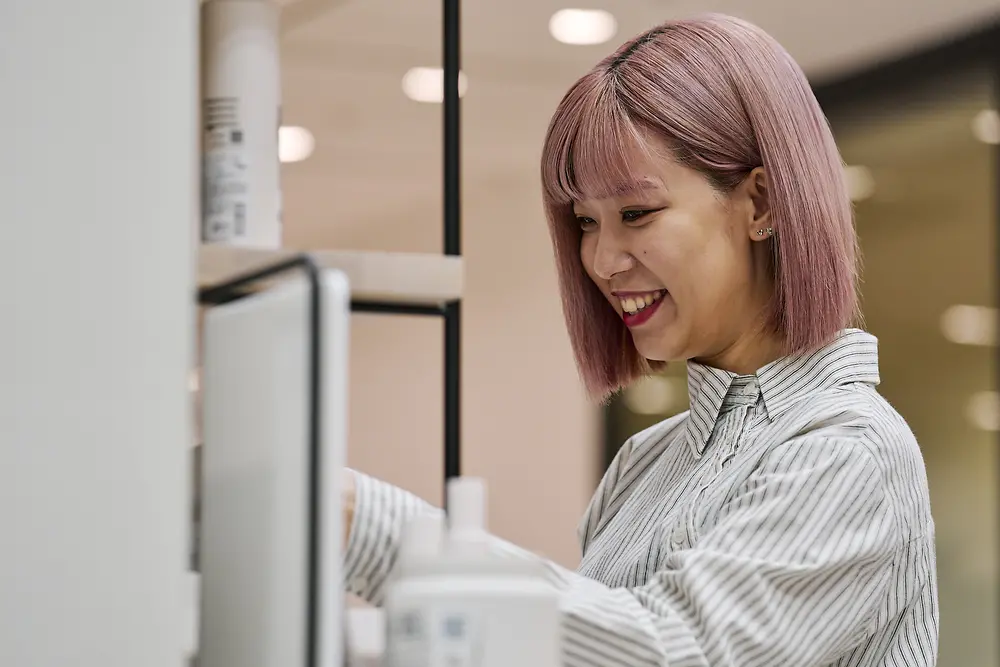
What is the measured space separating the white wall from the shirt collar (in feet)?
1.95

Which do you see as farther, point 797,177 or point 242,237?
point 797,177

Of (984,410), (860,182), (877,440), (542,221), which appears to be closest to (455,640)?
(877,440)

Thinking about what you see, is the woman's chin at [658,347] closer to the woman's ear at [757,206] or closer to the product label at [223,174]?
the woman's ear at [757,206]

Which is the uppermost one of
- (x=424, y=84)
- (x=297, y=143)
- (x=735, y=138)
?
(x=424, y=84)

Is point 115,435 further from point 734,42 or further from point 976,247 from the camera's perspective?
point 976,247

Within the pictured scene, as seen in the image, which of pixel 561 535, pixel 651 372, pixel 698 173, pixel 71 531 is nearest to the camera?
pixel 71 531

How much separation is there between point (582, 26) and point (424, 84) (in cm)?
60

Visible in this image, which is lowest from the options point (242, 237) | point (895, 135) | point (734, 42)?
point (242, 237)

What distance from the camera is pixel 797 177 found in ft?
3.40

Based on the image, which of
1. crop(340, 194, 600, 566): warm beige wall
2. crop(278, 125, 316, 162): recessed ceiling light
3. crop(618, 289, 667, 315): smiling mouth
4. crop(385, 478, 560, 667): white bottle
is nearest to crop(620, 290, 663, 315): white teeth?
crop(618, 289, 667, 315): smiling mouth

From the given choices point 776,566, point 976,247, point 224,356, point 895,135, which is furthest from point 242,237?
point 895,135

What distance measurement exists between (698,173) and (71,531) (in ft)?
2.12

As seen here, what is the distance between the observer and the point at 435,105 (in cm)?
409

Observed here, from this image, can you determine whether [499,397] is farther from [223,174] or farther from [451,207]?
[223,174]
